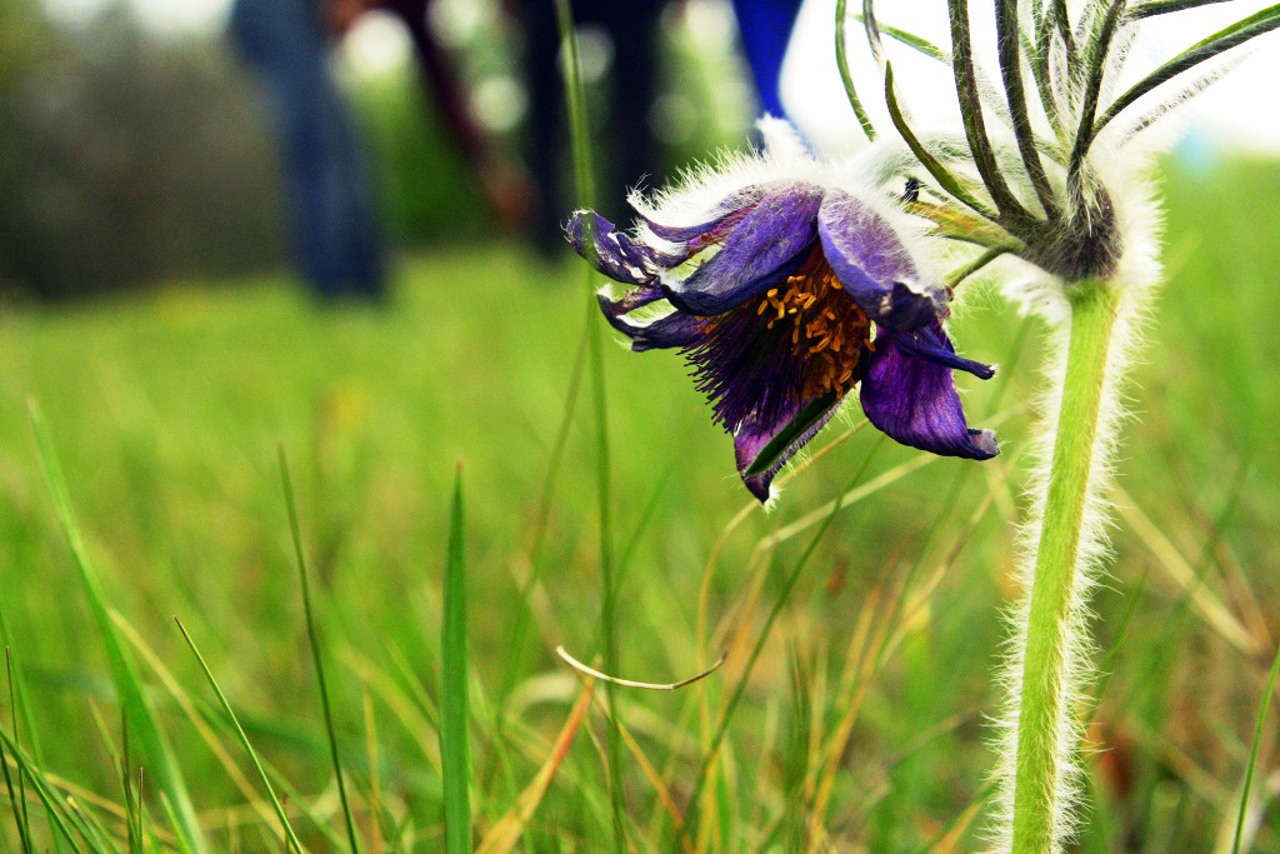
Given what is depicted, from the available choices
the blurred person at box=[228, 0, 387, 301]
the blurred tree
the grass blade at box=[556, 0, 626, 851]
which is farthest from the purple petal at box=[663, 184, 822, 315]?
the blurred tree

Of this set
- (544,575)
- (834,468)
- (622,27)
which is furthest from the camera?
(622,27)

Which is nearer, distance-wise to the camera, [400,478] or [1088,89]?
[1088,89]

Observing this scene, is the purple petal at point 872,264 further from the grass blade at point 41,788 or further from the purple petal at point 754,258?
the grass blade at point 41,788

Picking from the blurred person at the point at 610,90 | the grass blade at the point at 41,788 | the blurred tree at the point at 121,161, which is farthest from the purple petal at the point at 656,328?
the blurred tree at the point at 121,161

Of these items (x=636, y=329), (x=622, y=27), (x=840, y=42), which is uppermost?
(x=622, y=27)

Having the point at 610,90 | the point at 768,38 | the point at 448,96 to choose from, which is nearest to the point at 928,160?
the point at 768,38

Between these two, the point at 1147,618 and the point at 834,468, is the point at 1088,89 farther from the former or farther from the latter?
the point at 834,468

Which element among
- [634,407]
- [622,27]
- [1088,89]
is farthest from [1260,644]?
[622,27]
